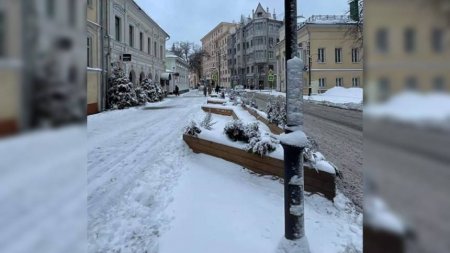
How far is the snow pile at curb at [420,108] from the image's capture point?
1.89ft

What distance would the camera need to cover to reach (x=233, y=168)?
18.9 ft

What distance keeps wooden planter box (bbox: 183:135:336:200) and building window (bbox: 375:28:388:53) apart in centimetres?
384

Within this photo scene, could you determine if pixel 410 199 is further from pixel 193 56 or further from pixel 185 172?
pixel 193 56

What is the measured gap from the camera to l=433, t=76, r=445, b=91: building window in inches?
23.4

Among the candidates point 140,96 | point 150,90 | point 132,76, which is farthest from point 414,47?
point 132,76

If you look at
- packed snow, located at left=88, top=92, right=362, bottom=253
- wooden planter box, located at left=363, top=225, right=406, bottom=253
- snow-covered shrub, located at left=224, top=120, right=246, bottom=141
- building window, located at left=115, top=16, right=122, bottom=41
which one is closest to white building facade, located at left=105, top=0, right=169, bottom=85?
building window, located at left=115, top=16, right=122, bottom=41

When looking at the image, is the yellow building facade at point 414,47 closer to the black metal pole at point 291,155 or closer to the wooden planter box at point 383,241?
the wooden planter box at point 383,241

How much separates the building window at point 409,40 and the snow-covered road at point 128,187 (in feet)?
4.94

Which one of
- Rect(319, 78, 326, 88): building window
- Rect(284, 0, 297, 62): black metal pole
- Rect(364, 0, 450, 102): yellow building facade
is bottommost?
Rect(364, 0, 450, 102): yellow building facade

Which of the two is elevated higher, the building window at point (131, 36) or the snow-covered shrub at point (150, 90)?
the building window at point (131, 36)

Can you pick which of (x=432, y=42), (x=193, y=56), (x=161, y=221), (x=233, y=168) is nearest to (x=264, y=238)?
(x=161, y=221)

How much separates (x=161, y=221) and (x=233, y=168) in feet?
7.06

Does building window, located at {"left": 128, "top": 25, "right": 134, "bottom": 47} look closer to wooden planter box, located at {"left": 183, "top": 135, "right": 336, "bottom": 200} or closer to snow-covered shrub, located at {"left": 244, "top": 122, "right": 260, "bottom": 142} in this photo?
wooden planter box, located at {"left": 183, "top": 135, "right": 336, "bottom": 200}

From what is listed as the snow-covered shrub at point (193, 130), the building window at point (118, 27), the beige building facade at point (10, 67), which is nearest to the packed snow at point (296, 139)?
the beige building facade at point (10, 67)
